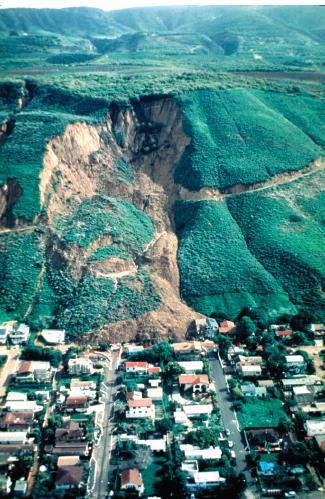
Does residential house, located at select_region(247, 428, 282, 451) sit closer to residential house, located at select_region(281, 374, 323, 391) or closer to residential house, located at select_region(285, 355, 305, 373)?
residential house, located at select_region(281, 374, 323, 391)

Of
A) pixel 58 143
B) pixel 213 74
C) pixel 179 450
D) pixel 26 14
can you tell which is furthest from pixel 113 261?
pixel 26 14

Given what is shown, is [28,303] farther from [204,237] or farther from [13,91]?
[13,91]

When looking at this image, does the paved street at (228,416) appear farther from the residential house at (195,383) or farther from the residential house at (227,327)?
the residential house at (227,327)

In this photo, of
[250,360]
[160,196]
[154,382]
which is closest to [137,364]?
[154,382]

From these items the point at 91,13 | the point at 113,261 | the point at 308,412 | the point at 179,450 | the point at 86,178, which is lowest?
the point at 179,450

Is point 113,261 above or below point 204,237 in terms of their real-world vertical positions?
below

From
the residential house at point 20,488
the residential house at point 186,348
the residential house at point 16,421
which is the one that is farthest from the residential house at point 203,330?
the residential house at point 20,488

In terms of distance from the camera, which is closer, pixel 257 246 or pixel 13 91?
pixel 257 246
